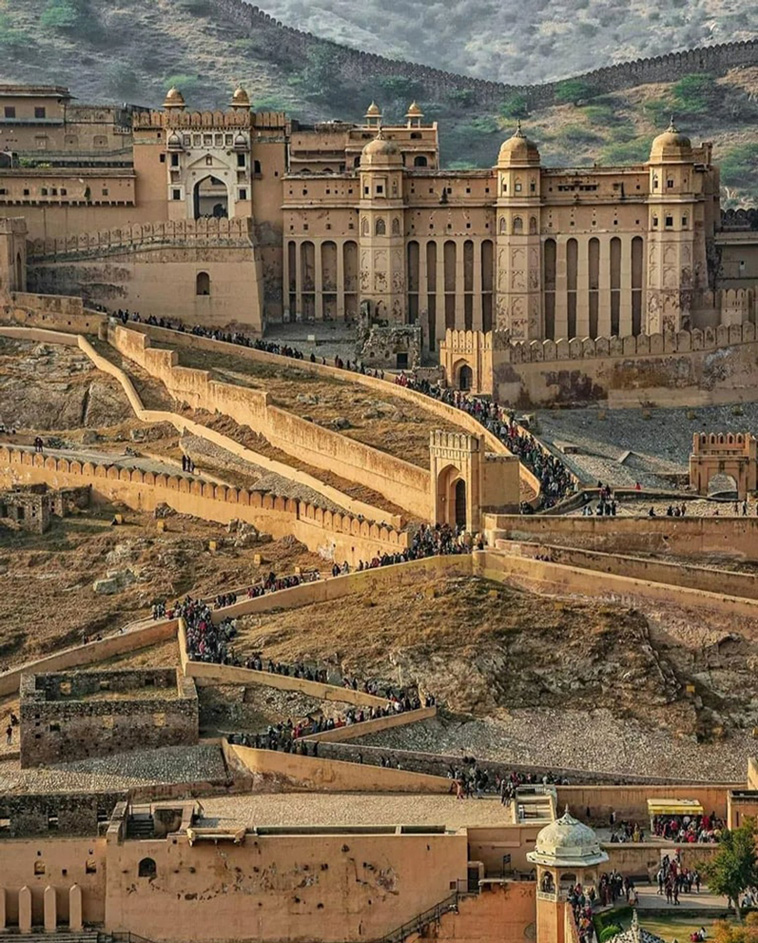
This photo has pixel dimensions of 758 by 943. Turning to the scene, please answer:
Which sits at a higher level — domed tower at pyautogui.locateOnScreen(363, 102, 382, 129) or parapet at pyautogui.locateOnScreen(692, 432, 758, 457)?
domed tower at pyautogui.locateOnScreen(363, 102, 382, 129)

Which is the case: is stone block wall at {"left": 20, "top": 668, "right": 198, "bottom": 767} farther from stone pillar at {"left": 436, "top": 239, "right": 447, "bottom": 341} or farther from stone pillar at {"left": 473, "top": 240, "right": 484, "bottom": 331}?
stone pillar at {"left": 473, "top": 240, "right": 484, "bottom": 331}

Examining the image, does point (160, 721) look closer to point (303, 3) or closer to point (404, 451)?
point (404, 451)

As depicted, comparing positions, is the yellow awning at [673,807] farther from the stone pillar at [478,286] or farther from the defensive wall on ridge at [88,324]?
the stone pillar at [478,286]

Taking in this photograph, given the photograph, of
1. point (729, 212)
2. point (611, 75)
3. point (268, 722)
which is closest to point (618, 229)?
point (729, 212)

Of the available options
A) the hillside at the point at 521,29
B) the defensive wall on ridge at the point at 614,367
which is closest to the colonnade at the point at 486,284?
the defensive wall on ridge at the point at 614,367

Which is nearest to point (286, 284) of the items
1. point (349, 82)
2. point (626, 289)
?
point (626, 289)

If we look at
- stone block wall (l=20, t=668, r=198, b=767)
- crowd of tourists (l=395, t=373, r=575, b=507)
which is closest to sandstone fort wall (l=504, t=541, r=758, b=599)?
crowd of tourists (l=395, t=373, r=575, b=507)
